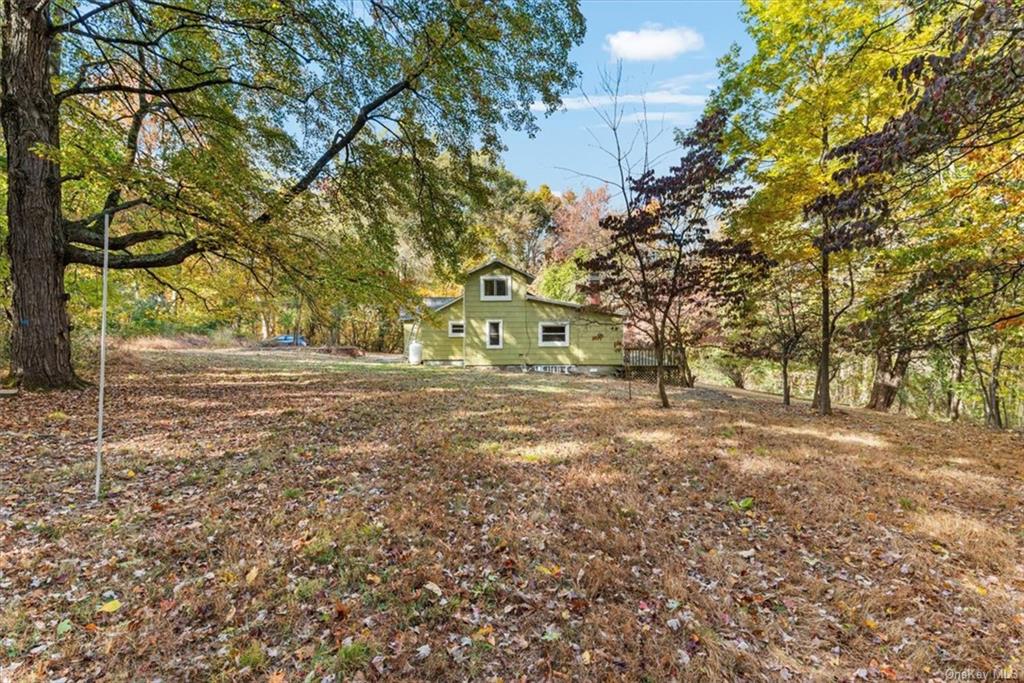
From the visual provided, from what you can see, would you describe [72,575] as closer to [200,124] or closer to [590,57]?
[200,124]

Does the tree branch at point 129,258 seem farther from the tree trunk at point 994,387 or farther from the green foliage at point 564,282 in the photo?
the tree trunk at point 994,387

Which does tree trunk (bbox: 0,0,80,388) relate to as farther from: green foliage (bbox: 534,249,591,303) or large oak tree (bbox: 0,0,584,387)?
green foliage (bbox: 534,249,591,303)

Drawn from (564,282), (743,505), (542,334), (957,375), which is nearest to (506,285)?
(542,334)

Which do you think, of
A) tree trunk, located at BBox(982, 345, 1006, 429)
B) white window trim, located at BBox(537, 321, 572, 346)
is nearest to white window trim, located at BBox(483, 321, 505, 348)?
white window trim, located at BBox(537, 321, 572, 346)

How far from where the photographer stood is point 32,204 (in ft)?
22.7

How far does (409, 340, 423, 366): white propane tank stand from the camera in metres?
19.8

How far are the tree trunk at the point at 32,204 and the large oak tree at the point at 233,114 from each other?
0.9 inches

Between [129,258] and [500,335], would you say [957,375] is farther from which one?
[129,258]

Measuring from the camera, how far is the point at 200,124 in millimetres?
7957

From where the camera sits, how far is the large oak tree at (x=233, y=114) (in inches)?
263

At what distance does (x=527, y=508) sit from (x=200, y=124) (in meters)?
9.01

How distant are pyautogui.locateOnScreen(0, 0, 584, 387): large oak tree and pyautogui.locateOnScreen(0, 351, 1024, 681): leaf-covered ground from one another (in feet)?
10.1

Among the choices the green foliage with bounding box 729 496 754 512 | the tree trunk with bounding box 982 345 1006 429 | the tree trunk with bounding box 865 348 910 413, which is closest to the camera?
the green foliage with bounding box 729 496 754 512

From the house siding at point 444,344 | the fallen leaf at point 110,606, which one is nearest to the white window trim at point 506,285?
the house siding at point 444,344
